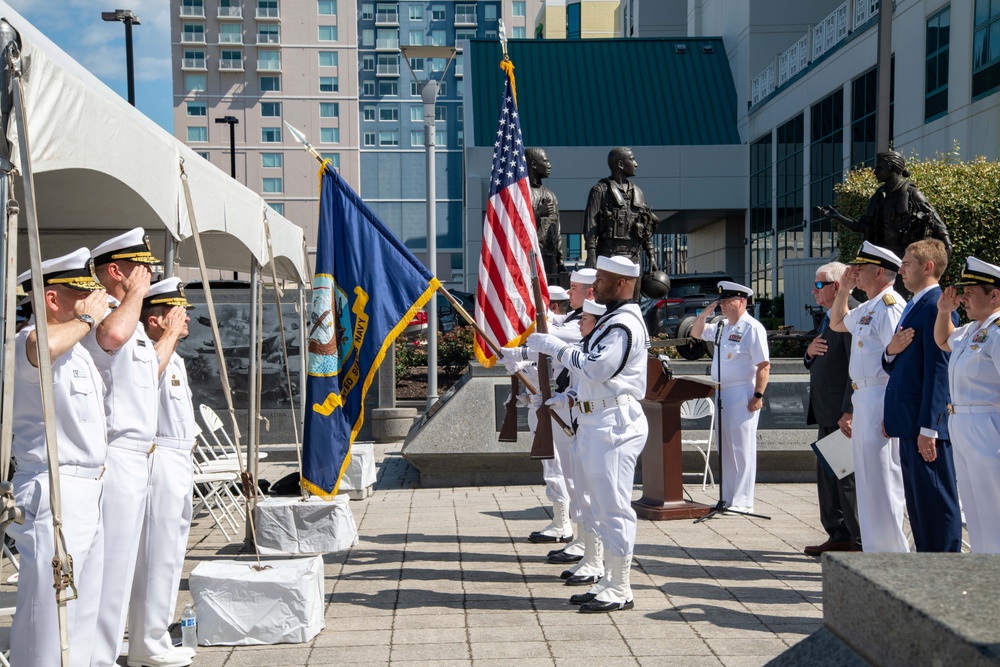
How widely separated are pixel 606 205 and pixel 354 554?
5092 mm

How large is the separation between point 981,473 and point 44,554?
4397mm

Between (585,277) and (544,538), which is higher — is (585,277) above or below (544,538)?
above

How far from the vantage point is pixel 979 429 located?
5.49 metres

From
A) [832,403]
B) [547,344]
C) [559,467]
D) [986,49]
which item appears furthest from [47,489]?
[986,49]

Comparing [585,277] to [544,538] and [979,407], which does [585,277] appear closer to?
[544,538]

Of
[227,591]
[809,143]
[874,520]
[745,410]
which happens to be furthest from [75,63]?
[809,143]

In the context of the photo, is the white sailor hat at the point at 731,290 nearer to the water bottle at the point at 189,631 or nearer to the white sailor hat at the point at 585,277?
the white sailor hat at the point at 585,277

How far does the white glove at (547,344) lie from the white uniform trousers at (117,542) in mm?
2465

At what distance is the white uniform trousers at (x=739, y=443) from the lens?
932cm

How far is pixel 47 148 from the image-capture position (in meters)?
4.48

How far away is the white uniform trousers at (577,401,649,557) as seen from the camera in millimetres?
6234

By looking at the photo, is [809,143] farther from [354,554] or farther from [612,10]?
[612,10]

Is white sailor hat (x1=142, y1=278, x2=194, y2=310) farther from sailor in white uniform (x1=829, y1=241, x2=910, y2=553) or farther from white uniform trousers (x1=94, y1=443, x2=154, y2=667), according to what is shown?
sailor in white uniform (x1=829, y1=241, x2=910, y2=553)

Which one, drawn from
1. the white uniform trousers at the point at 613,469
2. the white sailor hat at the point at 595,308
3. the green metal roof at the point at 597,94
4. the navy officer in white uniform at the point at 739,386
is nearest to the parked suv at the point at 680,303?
the navy officer in white uniform at the point at 739,386
